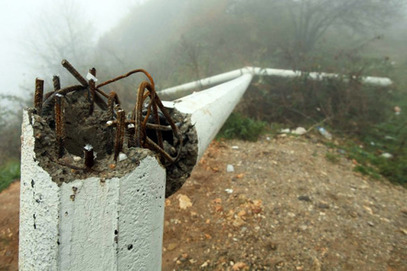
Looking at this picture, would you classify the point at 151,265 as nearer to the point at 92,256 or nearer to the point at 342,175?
the point at 92,256

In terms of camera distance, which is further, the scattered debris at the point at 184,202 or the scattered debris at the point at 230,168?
the scattered debris at the point at 230,168

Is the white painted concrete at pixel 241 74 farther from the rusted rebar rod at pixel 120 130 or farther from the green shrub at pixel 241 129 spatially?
the rusted rebar rod at pixel 120 130

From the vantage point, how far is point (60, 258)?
24.4 inches

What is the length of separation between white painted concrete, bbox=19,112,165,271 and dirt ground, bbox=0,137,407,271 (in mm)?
1743

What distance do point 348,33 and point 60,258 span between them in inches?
732

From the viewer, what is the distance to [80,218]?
61 cm

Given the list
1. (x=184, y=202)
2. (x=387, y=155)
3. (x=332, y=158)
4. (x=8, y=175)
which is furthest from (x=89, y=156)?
(x=387, y=155)

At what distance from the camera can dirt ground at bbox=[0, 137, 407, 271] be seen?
87.2 inches

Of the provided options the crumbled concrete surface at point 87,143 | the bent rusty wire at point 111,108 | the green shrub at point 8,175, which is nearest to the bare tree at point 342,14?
the green shrub at point 8,175

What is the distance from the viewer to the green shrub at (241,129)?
186 inches

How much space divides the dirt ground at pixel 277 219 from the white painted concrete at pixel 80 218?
174cm

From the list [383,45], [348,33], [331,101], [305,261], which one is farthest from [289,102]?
[383,45]

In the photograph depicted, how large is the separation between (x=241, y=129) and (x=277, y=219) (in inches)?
95.2

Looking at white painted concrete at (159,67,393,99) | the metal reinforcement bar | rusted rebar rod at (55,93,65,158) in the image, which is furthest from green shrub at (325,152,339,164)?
rusted rebar rod at (55,93,65,158)
